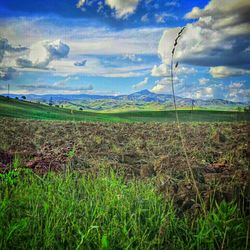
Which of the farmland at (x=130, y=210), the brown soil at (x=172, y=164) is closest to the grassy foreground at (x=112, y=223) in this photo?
the farmland at (x=130, y=210)

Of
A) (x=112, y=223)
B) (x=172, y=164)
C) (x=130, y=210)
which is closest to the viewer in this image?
(x=112, y=223)

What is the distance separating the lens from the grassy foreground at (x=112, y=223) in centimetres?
374

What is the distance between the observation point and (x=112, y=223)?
400 cm

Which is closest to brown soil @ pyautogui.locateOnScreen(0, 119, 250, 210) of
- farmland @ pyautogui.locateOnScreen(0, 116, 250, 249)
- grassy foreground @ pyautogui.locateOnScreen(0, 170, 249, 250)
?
farmland @ pyautogui.locateOnScreen(0, 116, 250, 249)

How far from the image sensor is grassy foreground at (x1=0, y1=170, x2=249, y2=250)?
3.74 metres

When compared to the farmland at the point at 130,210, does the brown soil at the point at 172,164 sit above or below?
above

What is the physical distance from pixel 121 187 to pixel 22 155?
10.2ft

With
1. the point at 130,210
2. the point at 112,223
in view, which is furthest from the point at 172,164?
the point at 112,223

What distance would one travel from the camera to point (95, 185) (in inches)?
198

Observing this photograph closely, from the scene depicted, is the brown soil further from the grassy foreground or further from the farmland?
the grassy foreground

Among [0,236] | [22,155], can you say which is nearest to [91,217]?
[0,236]

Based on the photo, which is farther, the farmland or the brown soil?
the brown soil

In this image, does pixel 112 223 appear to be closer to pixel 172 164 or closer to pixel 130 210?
pixel 130 210

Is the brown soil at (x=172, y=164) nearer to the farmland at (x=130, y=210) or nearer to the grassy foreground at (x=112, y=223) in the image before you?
the farmland at (x=130, y=210)
